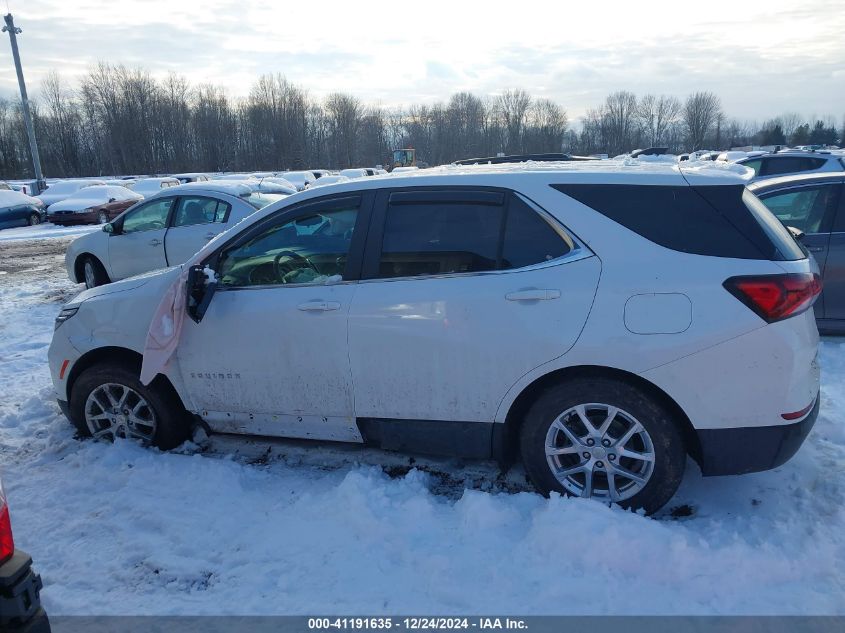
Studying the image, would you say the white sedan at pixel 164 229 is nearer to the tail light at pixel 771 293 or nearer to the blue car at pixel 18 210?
the tail light at pixel 771 293

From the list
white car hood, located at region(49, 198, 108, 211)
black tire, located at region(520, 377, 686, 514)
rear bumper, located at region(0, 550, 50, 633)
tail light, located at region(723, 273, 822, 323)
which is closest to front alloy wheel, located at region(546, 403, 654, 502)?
black tire, located at region(520, 377, 686, 514)

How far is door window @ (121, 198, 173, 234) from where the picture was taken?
9.35 metres

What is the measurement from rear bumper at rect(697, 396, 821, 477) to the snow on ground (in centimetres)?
2166

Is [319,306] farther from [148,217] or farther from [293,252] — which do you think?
[148,217]

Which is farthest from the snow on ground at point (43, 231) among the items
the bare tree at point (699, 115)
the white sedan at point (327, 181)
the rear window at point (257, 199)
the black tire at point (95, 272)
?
the bare tree at point (699, 115)

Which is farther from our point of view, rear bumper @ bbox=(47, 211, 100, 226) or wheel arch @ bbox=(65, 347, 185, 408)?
rear bumper @ bbox=(47, 211, 100, 226)

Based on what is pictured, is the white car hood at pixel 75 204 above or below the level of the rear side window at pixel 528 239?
below

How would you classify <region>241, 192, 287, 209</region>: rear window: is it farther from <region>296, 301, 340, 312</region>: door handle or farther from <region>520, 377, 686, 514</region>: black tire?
<region>520, 377, 686, 514</region>: black tire

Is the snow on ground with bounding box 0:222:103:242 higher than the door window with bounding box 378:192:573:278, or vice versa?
the door window with bounding box 378:192:573:278

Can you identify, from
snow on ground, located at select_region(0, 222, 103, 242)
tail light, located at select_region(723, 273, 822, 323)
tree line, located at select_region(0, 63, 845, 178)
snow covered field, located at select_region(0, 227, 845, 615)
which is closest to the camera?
snow covered field, located at select_region(0, 227, 845, 615)

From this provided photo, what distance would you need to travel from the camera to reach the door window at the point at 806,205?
6156mm

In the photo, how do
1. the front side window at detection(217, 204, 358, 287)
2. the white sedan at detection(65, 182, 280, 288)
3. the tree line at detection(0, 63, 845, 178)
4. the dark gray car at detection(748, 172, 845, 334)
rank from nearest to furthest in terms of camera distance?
the front side window at detection(217, 204, 358, 287) → the dark gray car at detection(748, 172, 845, 334) → the white sedan at detection(65, 182, 280, 288) → the tree line at detection(0, 63, 845, 178)

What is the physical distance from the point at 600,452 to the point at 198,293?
262 centimetres

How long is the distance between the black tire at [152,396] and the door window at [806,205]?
6.08m
